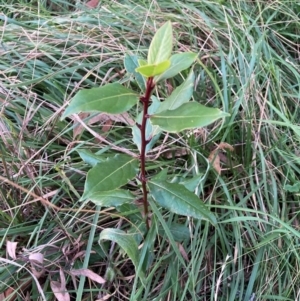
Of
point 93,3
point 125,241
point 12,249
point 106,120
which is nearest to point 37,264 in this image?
point 12,249

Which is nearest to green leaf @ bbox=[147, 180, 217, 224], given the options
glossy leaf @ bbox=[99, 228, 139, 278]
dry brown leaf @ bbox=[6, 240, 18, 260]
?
glossy leaf @ bbox=[99, 228, 139, 278]

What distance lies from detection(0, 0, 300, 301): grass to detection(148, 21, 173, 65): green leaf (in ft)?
1.08

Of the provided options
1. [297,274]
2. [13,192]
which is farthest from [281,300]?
[13,192]

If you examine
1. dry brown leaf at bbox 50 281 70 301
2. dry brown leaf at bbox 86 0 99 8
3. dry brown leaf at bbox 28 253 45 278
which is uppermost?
dry brown leaf at bbox 86 0 99 8

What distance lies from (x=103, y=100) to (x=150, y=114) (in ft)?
0.37

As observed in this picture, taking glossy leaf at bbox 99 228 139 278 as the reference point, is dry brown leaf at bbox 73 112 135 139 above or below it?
above

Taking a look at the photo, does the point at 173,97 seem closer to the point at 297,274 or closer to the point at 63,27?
the point at 297,274

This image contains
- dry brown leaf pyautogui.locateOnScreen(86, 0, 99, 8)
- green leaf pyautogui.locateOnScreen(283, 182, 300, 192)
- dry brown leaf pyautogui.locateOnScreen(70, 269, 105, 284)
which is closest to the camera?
dry brown leaf pyautogui.locateOnScreen(70, 269, 105, 284)

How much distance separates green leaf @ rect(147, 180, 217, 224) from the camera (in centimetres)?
84

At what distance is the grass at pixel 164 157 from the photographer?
1030 millimetres

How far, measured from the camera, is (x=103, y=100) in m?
0.70

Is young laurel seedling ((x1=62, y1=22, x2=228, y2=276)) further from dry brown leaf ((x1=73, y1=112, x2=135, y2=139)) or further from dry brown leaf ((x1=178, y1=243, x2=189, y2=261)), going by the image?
dry brown leaf ((x1=73, y1=112, x2=135, y2=139))

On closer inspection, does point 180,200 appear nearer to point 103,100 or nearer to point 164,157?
point 103,100

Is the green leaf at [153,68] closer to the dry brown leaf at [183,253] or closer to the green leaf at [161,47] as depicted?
the green leaf at [161,47]
